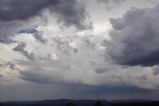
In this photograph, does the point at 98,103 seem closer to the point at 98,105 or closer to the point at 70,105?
the point at 98,105

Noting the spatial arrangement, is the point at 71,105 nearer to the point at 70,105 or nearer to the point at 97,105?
the point at 70,105

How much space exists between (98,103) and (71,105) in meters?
17.9

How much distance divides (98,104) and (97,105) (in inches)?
36.7

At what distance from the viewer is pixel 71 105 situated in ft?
451

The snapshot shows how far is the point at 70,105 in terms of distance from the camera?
136 m

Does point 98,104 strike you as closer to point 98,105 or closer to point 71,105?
point 98,105

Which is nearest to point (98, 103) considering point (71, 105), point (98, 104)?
point (98, 104)

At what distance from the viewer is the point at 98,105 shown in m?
149

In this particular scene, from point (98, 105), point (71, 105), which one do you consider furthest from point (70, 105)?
point (98, 105)

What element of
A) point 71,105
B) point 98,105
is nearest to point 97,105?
point 98,105

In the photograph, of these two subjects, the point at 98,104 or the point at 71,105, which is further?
the point at 98,104

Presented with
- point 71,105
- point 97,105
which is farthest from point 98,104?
point 71,105

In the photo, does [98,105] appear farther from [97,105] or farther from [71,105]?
[71,105]

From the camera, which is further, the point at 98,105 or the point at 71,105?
the point at 98,105
